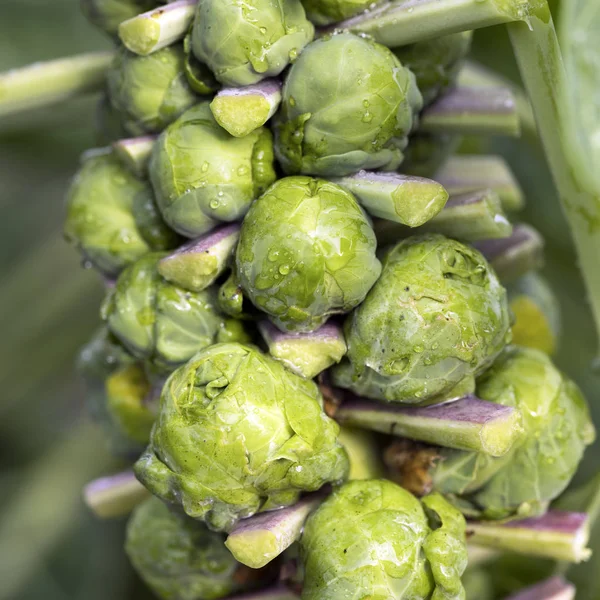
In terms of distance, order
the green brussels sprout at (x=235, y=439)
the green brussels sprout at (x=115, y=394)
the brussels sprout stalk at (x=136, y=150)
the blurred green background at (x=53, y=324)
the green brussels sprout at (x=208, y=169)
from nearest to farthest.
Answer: the green brussels sprout at (x=235, y=439), the green brussels sprout at (x=208, y=169), the brussels sprout stalk at (x=136, y=150), the green brussels sprout at (x=115, y=394), the blurred green background at (x=53, y=324)

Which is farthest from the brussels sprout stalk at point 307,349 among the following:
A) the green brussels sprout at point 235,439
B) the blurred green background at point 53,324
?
the blurred green background at point 53,324

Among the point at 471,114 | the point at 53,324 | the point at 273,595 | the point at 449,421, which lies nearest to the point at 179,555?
the point at 273,595

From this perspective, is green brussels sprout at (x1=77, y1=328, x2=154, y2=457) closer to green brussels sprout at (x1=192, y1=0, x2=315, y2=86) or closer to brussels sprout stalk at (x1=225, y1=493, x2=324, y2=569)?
brussels sprout stalk at (x1=225, y1=493, x2=324, y2=569)

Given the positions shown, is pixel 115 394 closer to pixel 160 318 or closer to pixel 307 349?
pixel 160 318

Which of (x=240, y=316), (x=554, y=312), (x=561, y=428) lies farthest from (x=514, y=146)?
(x=240, y=316)

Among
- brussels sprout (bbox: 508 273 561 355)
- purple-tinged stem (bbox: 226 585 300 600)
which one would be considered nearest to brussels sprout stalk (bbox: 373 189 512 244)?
brussels sprout (bbox: 508 273 561 355)

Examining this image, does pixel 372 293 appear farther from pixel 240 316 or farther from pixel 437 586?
pixel 437 586

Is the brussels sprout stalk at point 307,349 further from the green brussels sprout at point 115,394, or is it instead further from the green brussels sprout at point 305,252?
the green brussels sprout at point 115,394
